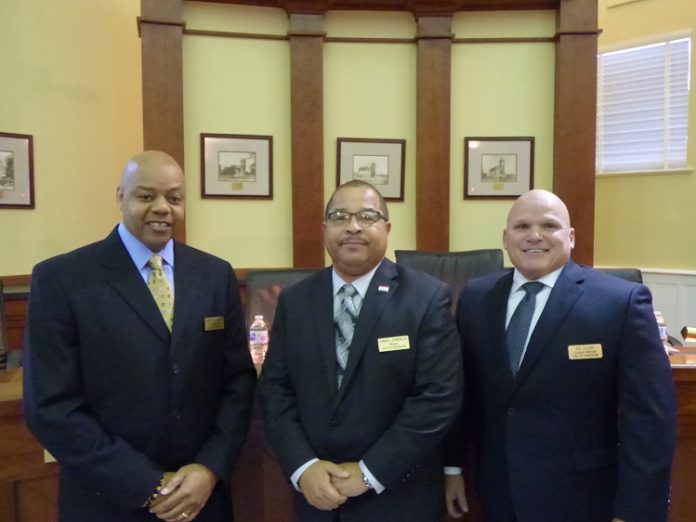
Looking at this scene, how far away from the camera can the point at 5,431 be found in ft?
5.00

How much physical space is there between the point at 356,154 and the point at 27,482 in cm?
314

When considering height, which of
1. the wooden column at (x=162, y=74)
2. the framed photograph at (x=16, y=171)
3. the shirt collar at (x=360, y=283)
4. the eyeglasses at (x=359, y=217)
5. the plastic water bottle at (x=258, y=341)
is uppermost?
the wooden column at (x=162, y=74)

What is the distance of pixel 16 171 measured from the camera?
3828 millimetres

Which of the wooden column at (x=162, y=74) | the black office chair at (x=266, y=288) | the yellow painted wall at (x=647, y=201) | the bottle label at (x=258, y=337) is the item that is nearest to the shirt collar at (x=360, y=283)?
the bottle label at (x=258, y=337)

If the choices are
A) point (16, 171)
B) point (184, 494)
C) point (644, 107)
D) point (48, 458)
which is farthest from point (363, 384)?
point (644, 107)

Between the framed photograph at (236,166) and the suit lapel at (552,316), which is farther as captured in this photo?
the framed photograph at (236,166)

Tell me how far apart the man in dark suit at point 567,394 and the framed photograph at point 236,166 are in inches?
113

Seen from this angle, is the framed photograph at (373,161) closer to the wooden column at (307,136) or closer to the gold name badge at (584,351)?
the wooden column at (307,136)

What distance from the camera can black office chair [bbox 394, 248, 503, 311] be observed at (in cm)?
310

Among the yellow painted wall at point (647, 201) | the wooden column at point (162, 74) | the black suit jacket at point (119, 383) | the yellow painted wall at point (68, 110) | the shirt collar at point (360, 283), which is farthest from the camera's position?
the yellow painted wall at point (647, 201)

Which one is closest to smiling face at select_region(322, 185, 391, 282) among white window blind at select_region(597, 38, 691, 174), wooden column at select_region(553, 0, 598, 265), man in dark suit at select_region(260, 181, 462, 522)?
man in dark suit at select_region(260, 181, 462, 522)

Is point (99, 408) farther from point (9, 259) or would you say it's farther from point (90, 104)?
point (90, 104)

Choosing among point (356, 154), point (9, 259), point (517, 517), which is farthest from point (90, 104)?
point (517, 517)

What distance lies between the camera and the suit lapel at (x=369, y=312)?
4.38 ft
